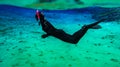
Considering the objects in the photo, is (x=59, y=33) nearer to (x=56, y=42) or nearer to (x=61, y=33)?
(x=61, y=33)

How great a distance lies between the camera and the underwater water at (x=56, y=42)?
8.84ft

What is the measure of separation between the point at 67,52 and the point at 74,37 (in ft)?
0.87

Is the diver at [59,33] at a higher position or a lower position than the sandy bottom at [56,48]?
higher

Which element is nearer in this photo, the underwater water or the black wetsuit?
the underwater water

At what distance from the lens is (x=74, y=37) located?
3.00 meters

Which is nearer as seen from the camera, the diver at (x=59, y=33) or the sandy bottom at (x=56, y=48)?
the sandy bottom at (x=56, y=48)

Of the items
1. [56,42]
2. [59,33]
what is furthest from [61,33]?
[56,42]

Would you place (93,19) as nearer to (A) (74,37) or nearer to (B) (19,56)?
(A) (74,37)

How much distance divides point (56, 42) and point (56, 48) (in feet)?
0.52

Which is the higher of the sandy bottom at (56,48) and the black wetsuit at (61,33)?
the black wetsuit at (61,33)

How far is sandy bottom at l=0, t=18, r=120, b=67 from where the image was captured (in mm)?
2672

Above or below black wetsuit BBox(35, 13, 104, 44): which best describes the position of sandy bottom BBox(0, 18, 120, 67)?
below

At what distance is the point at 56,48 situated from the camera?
2.95 meters

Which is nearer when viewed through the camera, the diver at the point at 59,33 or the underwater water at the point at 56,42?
the underwater water at the point at 56,42
